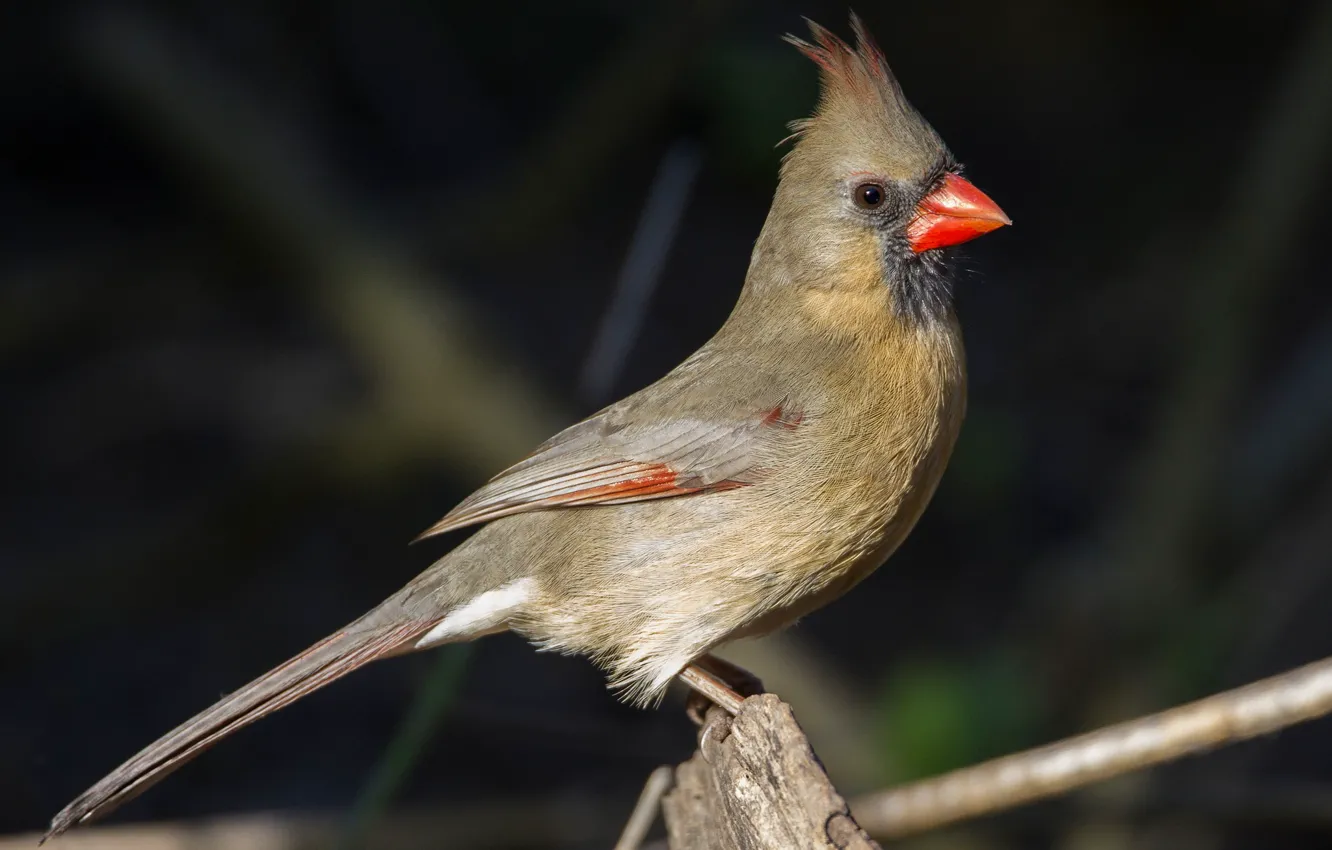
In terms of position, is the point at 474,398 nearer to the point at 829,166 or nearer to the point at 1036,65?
the point at 829,166

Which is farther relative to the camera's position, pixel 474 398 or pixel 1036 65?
pixel 1036 65

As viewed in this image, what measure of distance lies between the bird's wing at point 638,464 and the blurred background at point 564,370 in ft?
0.71

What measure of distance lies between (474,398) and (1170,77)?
5221mm

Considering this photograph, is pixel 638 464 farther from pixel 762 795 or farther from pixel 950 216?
pixel 762 795

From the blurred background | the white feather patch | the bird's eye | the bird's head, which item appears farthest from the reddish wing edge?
the bird's eye

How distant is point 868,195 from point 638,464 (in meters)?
0.78

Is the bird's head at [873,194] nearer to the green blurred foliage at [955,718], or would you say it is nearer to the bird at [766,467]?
the bird at [766,467]

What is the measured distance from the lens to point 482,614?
355 cm

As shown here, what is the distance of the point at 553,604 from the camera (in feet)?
11.6

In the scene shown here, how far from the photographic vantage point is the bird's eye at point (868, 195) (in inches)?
138

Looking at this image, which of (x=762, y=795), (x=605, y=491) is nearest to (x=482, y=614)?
(x=605, y=491)

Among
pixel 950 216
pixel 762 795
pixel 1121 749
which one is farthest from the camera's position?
pixel 950 216

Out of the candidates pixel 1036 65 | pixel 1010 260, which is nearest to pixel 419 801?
pixel 1010 260

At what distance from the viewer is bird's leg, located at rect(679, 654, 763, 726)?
3381 mm
